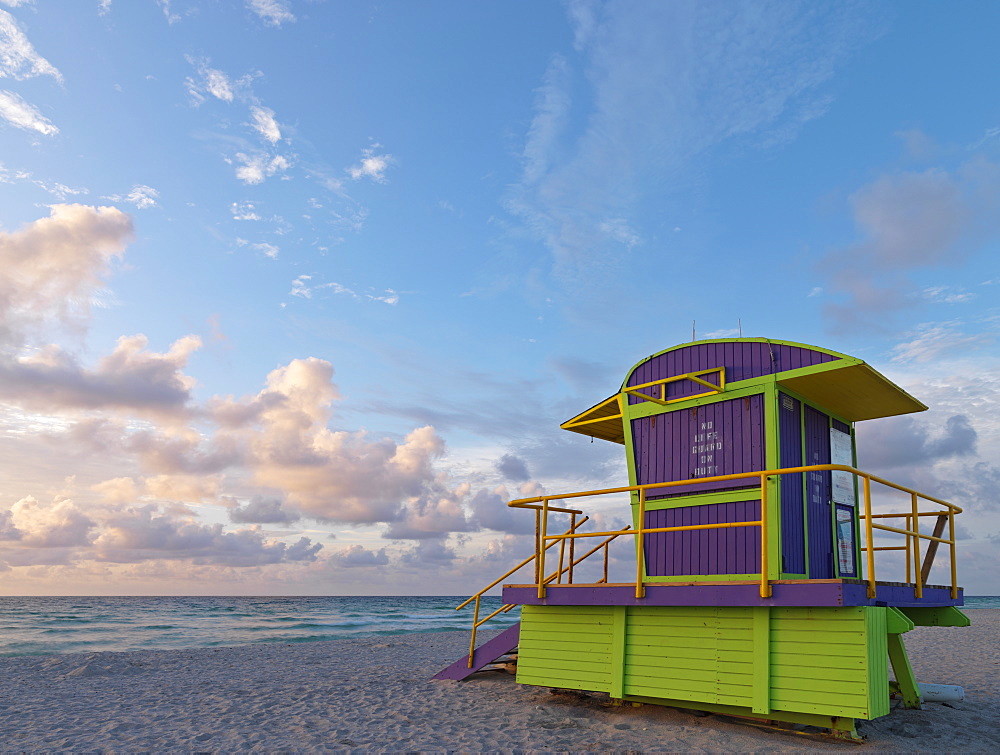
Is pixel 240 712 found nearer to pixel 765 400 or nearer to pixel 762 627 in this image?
pixel 762 627

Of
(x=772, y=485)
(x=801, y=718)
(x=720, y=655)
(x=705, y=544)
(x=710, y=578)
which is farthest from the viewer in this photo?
(x=705, y=544)

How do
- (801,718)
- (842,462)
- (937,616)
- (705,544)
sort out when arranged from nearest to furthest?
(801,718) < (705,544) < (937,616) < (842,462)

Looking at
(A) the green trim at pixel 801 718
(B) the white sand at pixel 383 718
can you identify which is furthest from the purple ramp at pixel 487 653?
(A) the green trim at pixel 801 718

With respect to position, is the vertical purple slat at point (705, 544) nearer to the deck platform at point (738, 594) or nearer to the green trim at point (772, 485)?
the green trim at point (772, 485)

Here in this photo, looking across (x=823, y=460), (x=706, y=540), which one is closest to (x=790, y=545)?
(x=706, y=540)

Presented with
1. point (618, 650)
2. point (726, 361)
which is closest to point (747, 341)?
point (726, 361)

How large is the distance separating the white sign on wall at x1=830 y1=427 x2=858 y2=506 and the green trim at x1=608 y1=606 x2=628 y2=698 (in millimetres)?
3113

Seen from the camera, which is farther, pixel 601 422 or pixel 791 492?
pixel 601 422

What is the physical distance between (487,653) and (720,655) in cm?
439

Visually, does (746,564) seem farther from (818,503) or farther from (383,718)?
(383,718)

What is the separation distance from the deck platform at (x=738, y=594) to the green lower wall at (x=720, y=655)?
0.29 meters

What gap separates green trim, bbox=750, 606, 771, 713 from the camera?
23.1 ft

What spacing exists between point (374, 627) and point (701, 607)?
116ft

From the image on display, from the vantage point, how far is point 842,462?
9.43 m
